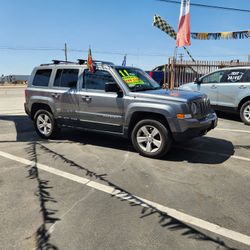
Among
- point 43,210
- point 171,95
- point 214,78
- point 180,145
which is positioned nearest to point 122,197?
point 43,210

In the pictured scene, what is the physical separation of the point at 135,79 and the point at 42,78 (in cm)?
251

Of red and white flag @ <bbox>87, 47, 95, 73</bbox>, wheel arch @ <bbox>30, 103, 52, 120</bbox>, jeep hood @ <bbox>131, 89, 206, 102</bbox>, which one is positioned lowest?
wheel arch @ <bbox>30, 103, 52, 120</bbox>

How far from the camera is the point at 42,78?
7.49 metres

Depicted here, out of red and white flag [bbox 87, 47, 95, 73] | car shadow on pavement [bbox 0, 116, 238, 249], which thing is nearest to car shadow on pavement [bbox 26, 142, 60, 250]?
car shadow on pavement [bbox 0, 116, 238, 249]

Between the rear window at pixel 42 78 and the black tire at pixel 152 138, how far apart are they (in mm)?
2792

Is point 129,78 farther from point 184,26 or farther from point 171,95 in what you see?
point 184,26

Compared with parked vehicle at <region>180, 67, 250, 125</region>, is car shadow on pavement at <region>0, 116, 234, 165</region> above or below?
below

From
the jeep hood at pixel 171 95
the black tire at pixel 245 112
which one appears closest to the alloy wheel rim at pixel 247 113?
the black tire at pixel 245 112

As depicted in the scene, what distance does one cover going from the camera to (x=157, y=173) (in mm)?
5016

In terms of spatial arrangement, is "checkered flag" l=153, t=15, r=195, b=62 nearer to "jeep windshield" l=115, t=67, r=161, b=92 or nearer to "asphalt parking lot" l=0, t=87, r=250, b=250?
"jeep windshield" l=115, t=67, r=161, b=92

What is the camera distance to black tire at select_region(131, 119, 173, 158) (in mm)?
5652

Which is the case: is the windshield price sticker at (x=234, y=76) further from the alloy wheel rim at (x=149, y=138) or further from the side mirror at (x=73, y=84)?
the side mirror at (x=73, y=84)

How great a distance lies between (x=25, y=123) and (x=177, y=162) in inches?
232

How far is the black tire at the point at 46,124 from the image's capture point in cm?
731
